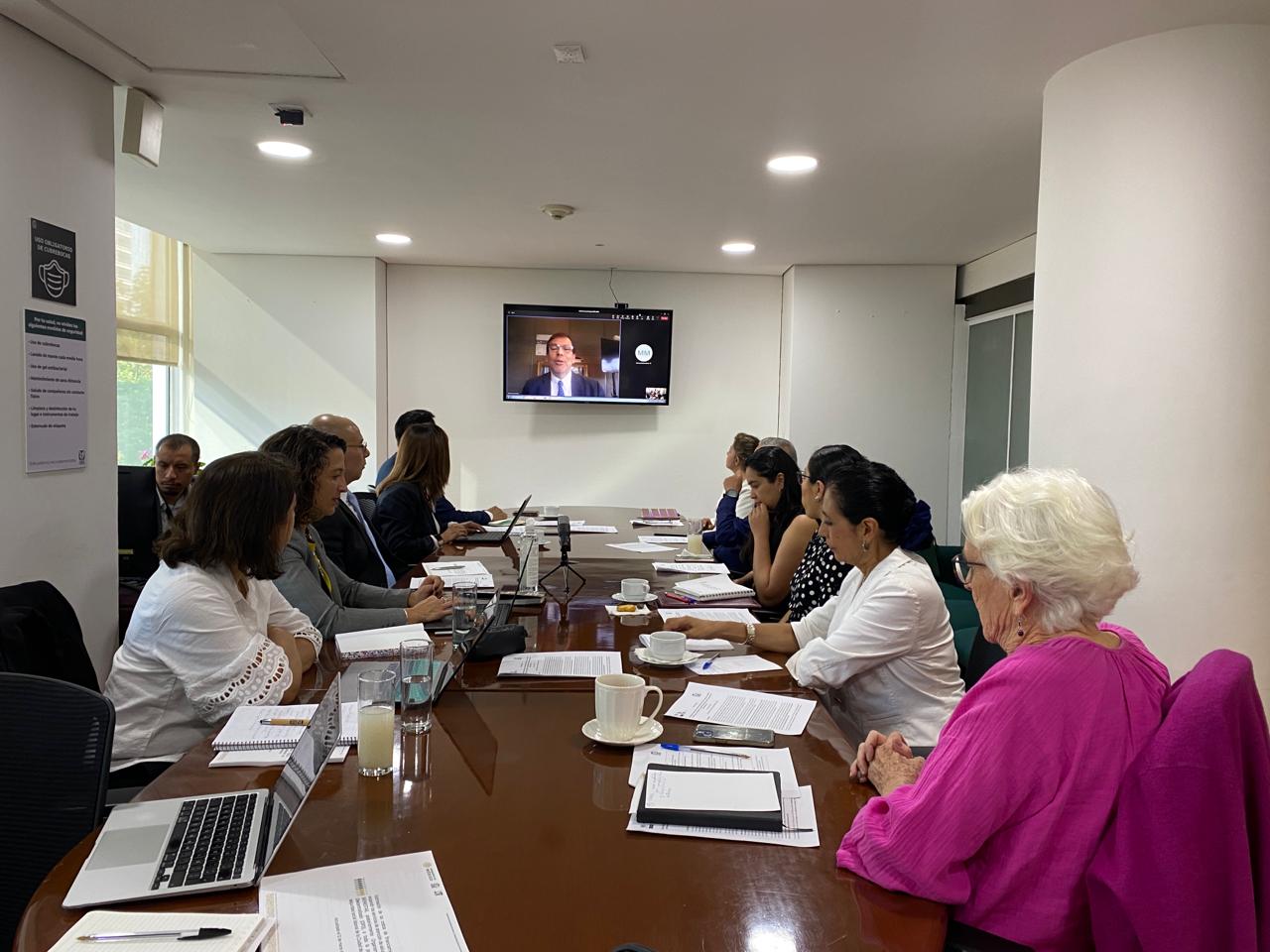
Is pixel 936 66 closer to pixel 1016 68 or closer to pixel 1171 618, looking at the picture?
pixel 1016 68

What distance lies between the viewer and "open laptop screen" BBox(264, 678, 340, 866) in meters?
1.26

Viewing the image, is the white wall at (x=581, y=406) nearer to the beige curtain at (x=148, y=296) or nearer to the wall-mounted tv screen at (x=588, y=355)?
the wall-mounted tv screen at (x=588, y=355)

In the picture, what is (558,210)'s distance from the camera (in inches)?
205

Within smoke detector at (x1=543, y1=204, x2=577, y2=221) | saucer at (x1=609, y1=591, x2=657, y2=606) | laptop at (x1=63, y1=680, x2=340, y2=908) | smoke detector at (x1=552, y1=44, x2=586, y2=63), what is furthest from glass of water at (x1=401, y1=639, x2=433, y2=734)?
smoke detector at (x1=543, y1=204, x2=577, y2=221)

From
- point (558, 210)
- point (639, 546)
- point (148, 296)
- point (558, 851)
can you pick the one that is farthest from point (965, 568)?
point (148, 296)

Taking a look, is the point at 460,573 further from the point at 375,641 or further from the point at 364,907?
the point at 364,907

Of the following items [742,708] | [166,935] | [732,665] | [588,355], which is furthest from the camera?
[588,355]

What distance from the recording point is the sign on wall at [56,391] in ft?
9.61

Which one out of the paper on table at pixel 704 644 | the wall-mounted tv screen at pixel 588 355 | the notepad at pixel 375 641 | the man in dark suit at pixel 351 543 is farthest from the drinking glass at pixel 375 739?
the wall-mounted tv screen at pixel 588 355

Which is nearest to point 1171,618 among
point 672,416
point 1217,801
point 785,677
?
point 785,677

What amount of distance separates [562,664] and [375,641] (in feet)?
1.73

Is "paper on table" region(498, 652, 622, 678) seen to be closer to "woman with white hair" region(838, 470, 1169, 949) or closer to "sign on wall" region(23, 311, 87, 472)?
"woman with white hair" region(838, 470, 1169, 949)

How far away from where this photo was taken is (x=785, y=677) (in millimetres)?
2135

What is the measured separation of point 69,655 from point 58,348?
4.46ft
